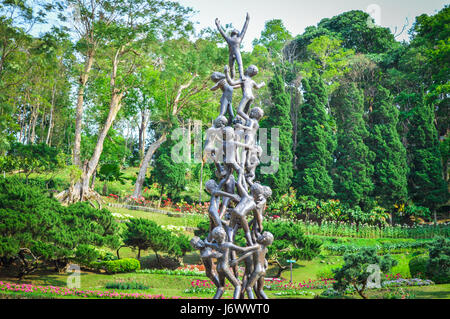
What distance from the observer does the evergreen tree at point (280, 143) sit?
19141mm

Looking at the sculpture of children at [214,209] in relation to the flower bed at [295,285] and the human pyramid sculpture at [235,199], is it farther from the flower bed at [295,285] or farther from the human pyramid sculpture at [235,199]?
the flower bed at [295,285]

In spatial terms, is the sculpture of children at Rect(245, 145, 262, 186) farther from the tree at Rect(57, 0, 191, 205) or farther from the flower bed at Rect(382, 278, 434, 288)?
the tree at Rect(57, 0, 191, 205)

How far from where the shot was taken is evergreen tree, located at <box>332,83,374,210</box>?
62.8ft

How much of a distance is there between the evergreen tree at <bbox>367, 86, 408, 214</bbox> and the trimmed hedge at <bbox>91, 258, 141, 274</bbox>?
13.8 meters

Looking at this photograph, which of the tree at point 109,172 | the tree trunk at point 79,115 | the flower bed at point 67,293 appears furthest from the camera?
the tree at point 109,172

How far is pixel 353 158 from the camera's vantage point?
20.1 m

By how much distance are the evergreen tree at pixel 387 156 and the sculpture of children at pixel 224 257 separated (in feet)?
53.4

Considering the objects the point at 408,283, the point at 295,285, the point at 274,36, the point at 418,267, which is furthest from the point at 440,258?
the point at 274,36

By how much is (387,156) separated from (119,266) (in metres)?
15.4

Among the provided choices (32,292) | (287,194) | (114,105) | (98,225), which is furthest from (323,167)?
(32,292)

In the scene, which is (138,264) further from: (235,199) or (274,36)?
(274,36)

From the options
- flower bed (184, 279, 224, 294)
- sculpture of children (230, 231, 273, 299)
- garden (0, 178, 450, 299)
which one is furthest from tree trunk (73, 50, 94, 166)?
sculpture of children (230, 231, 273, 299)

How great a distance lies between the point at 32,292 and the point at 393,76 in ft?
77.5

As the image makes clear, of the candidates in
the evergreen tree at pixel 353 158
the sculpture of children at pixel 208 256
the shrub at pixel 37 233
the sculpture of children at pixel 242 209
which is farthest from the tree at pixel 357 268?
the evergreen tree at pixel 353 158
